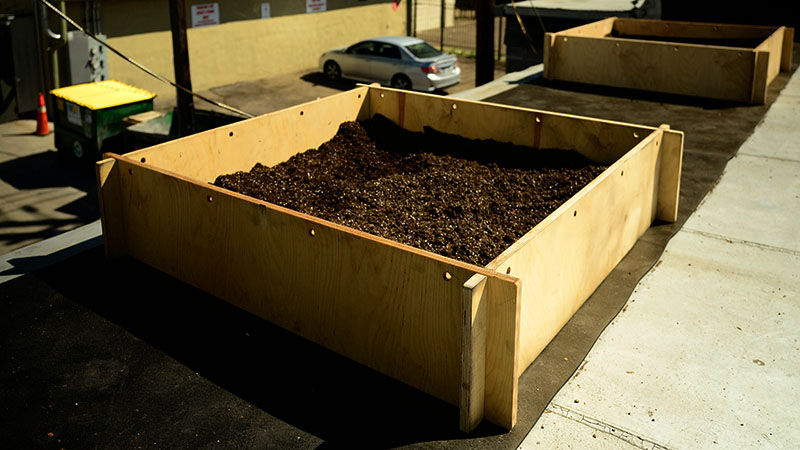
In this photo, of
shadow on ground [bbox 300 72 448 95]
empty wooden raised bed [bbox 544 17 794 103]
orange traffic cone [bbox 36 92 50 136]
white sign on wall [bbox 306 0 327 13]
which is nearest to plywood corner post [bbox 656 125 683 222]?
empty wooden raised bed [bbox 544 17 794 103]

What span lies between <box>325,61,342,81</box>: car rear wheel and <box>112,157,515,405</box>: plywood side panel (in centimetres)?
1819

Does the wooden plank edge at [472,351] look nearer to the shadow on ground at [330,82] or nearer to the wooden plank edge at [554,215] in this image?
the wooden plank edge at [554,215]

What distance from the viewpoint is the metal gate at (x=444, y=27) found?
29.0m

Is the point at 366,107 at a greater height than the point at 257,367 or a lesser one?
greater

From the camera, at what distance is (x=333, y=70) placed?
78.6ft

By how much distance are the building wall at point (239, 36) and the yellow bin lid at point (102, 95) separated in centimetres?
409

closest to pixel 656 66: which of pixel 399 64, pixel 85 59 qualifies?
pixel 399 64

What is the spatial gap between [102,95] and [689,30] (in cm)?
1115

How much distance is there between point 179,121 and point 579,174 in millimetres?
8495

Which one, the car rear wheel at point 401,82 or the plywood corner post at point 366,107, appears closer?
the plywood corner post at point 366,107

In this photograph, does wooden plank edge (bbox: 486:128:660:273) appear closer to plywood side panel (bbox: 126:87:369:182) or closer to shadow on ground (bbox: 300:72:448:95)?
plywood side panel (bbox: 126:87:369:182)

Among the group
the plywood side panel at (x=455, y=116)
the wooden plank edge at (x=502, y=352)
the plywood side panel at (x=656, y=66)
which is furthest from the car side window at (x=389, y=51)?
the wooden plank edge at (x=502, y=352)

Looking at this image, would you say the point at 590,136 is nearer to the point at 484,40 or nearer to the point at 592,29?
Answer: the point at 484,40

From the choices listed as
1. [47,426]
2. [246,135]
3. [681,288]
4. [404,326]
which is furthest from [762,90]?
[47,426]
